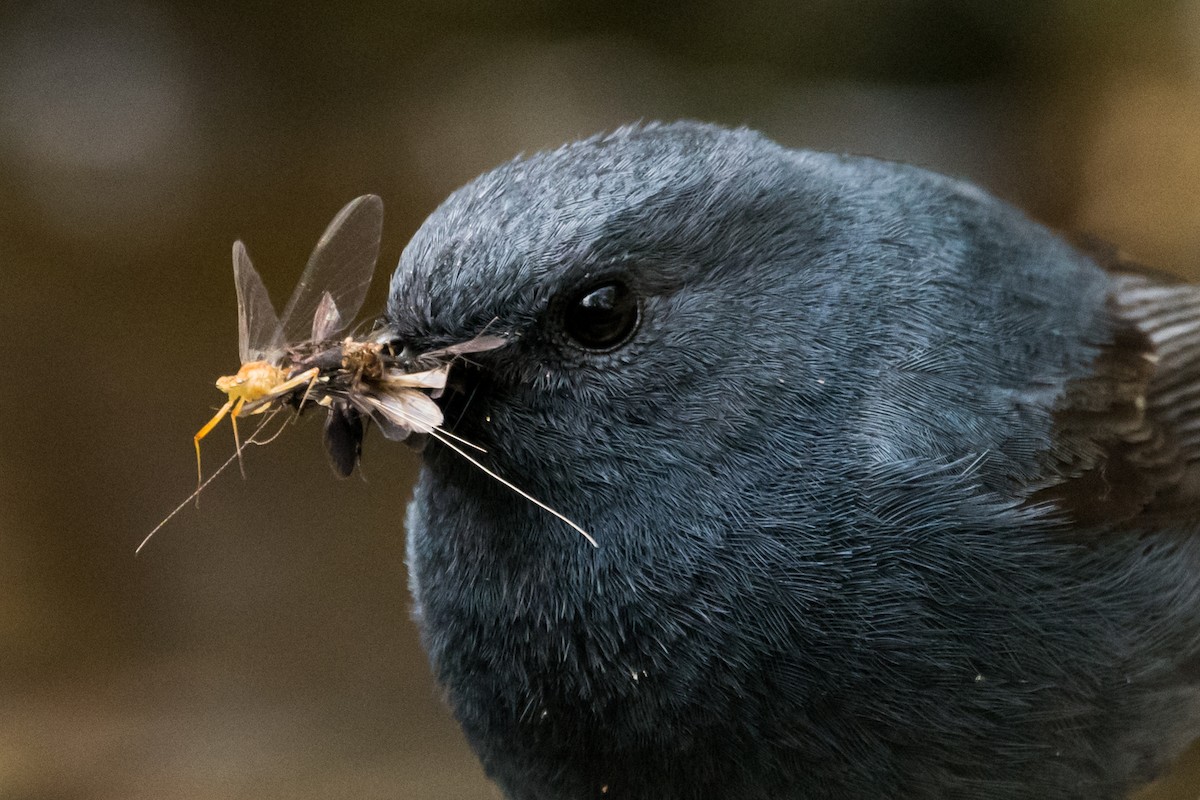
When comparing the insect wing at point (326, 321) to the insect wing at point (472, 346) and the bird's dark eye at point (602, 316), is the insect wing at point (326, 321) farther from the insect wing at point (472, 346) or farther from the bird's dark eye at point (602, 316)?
the bird's dark eye at point (602, 316)

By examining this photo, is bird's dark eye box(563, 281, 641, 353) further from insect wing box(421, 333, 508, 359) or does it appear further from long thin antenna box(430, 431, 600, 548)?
long thin antenna box(430, 431, 600, 548)

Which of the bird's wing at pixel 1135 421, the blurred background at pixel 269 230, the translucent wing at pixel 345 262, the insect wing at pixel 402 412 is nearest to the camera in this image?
the insect wing at pixel 402 412

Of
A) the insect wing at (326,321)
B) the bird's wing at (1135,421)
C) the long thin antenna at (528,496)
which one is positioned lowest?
the bird's wing at (1135,421)

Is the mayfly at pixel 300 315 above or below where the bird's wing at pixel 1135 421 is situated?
above

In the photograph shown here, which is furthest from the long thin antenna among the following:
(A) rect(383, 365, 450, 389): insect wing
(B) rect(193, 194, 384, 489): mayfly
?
(B) rect(193, 194, 384, 489): mayfly

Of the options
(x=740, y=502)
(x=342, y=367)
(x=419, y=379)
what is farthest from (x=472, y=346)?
(x=740, y=502)

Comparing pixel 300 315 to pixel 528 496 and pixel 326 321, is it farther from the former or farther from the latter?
pixel 528 496

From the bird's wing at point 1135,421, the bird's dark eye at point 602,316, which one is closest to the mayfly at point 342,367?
the bird's dark eye at point 602,316
